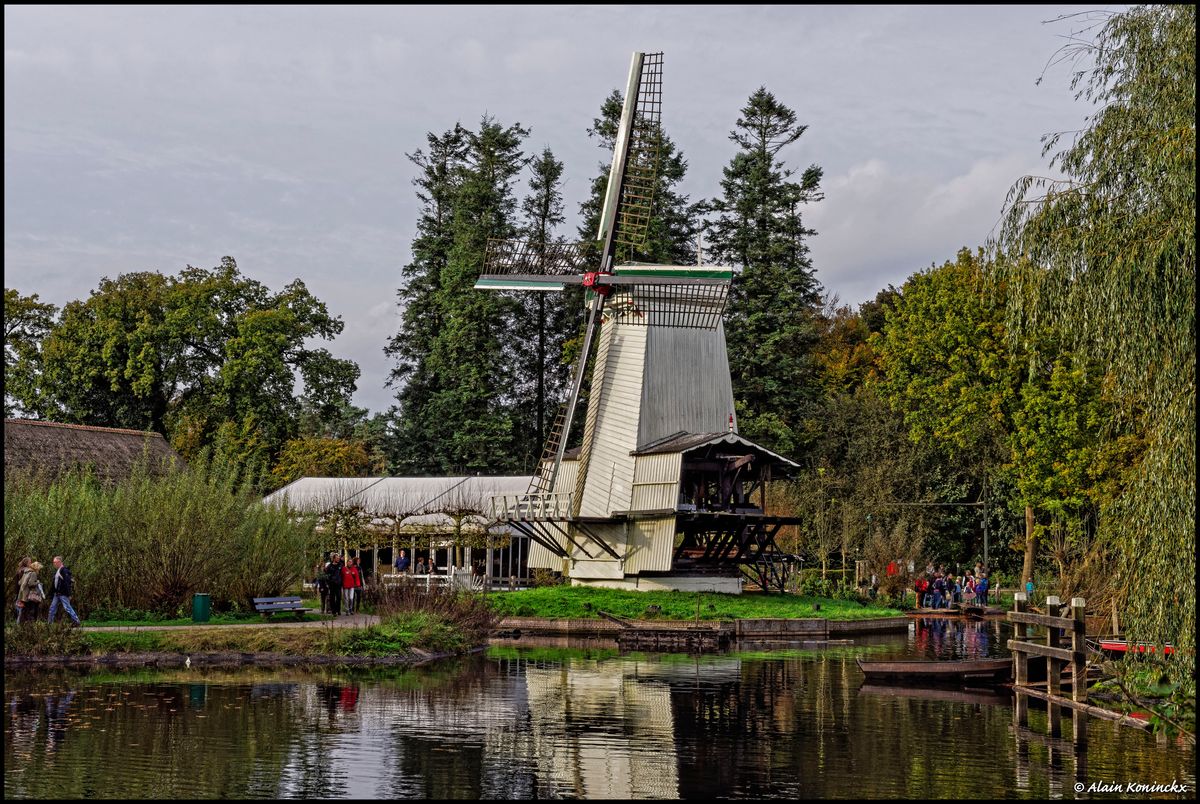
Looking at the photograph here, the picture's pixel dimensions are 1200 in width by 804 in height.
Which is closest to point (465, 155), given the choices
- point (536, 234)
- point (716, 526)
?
point (536, 234)

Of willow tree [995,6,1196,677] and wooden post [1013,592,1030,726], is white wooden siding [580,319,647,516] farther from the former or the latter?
willow tree [995,6,1196,677]

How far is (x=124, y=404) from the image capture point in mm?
59062

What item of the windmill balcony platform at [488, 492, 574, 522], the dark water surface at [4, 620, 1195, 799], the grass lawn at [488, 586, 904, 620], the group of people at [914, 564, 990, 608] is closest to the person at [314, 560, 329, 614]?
the grass lawn at [488, 586, 904, 620]

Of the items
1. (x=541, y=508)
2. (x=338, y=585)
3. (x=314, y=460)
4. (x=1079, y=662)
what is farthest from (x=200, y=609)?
(x=314, y=460)

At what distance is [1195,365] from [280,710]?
1322 cm

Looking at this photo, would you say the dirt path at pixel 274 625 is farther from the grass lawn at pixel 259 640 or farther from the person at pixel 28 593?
the person at pixel 28 593

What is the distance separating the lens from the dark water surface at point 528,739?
14.2m

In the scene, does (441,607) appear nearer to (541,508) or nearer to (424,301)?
(541,508)

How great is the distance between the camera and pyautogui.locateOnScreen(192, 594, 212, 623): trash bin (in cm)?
2730

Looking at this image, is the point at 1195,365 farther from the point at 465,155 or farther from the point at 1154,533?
the point at 465,155

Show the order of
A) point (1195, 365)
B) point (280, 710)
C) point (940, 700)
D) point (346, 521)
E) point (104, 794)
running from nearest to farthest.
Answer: point (104, 794) → point (1195, 365) → point (280, 710) → point (940, 700) → point (346, 521)

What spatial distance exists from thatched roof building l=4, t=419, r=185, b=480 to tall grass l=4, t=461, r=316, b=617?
14339 millimetres

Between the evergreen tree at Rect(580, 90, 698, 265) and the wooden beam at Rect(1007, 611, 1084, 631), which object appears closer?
the wooden beam at Rect(1007, 611, 1084, 631)

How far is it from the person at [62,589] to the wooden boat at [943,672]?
590 inches
